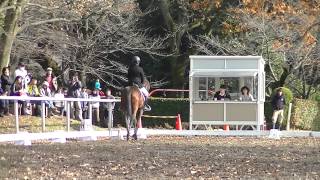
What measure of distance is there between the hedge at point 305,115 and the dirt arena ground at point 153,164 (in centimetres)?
2027

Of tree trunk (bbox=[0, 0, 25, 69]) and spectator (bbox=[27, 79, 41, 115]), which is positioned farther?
tree trunk (bbox=[0, 0, 25, 69])

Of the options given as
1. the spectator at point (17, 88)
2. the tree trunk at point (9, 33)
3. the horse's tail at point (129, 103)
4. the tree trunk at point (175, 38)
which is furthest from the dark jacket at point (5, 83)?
the tree trunk at point (175, 38)

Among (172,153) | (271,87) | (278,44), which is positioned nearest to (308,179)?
(172,153)

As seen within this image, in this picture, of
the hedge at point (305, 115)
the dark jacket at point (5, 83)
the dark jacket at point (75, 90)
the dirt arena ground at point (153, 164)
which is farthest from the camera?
the hedge at point (305, 115)

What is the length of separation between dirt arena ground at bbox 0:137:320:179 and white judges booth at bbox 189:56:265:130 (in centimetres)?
1218

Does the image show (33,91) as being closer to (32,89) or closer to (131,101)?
(32,89)

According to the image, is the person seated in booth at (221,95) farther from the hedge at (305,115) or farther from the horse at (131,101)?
the horse at (131,101)

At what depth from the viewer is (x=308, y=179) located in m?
11.4

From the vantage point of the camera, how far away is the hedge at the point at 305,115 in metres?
37.0

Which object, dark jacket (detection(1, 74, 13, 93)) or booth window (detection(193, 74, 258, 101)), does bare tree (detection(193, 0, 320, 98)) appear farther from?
dark jacket (detection(1, 74, 13, 93))

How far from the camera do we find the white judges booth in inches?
1150

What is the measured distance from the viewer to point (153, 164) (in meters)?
13.4

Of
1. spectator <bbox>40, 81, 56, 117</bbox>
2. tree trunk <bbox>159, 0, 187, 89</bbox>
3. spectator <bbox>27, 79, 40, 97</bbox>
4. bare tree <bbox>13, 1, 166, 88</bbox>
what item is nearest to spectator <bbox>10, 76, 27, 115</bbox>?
spectator <bbox>27, 79, 40, 97</bbox>

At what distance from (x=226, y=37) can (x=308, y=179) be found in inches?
1236
